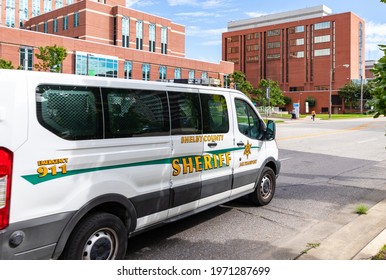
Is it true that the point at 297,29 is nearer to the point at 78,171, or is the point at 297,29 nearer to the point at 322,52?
the point at 322,52

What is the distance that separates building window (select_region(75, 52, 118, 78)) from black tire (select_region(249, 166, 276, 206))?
5693 centimetres

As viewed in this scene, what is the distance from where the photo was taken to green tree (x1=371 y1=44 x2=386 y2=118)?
3.81m

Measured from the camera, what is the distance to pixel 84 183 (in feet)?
11.4

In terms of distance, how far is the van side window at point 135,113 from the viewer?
3.81 metres

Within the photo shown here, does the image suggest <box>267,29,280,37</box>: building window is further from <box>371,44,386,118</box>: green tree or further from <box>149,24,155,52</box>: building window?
<box>371,44,386,118</box>: green tree

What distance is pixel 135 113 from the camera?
4.07 metres

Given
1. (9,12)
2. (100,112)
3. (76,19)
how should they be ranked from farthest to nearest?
1. (9,12)
2. (76,19)
3. (100,112)

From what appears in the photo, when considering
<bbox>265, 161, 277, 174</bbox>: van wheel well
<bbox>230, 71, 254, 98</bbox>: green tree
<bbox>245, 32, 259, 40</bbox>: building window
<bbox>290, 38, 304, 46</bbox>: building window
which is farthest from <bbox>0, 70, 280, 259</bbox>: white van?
<bbox>245, 32, 259, 40</bbox>: building window

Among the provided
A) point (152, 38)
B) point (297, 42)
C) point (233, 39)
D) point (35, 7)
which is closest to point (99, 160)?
point (152, 38)

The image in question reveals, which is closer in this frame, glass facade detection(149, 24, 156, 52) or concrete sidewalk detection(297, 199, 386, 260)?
concrete sidewalk detection(297, 199, 386, 260)

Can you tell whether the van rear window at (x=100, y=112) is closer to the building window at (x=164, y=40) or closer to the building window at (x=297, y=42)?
the building window at (x=164, y=40)

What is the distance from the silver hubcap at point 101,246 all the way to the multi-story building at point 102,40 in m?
52.8

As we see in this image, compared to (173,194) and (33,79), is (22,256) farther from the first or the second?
(173,194)

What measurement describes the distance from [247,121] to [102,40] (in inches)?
2806
